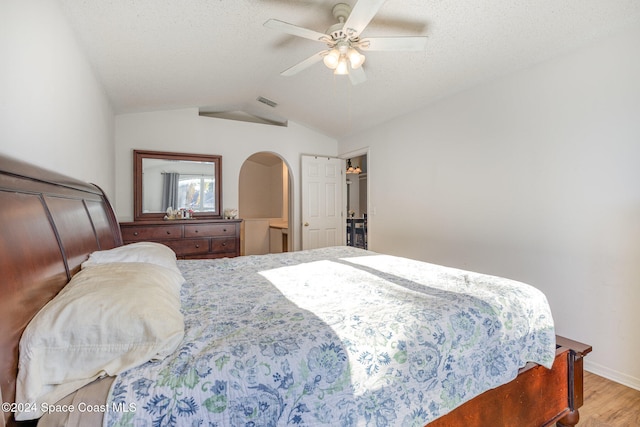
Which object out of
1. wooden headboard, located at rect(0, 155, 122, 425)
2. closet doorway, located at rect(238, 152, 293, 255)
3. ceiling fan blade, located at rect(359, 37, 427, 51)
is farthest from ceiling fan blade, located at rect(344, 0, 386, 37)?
closet doorway, located at rect(238, 152, 293, 255)

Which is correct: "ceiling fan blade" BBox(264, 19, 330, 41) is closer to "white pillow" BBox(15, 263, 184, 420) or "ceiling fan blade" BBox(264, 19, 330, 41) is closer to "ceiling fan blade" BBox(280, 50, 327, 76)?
"ceiling fan blade" BBox(280, 50, 327, 76)

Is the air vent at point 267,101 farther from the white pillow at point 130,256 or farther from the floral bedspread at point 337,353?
the floral bedspread at point 337,353

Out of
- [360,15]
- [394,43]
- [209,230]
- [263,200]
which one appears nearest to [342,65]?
[394,43]

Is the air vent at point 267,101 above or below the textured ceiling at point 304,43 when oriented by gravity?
above

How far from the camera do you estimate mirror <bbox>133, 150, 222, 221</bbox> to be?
12.8ft

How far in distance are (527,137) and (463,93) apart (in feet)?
2.85

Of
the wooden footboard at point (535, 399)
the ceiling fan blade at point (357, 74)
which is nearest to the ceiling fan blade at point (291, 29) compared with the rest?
the ceiling fan blade at point (357, 74)

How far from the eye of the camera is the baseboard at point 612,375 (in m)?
2.04

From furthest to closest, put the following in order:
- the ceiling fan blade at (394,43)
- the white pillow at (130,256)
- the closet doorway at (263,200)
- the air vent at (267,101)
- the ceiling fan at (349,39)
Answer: the closet doorway at (263,200) → the air vent at (267,101) → the ceiling fan blade at (394,43) → the ceiling fan at (349,39) → the white pillow at (130,256)

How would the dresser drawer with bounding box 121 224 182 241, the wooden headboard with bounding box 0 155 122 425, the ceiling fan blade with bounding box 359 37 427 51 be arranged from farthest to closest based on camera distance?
the dresser drawer with bounding box 121 224 182 241 < the ceiling fan blade with bounding box 359 37 427 51 < the wooden headboard with bounding box 0 155 122 425

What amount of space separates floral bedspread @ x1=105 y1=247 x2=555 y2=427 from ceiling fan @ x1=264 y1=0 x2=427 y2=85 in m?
1.55

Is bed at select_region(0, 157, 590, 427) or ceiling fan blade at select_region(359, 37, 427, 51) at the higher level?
ceiling fan blade at select_region(359, 37, 427, 51)

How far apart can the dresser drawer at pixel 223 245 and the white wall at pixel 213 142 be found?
0.69m

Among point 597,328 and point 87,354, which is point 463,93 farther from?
point 87,354
